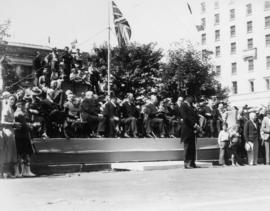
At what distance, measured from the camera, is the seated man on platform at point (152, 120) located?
18089 mm

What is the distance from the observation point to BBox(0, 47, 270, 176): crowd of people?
1260 cm

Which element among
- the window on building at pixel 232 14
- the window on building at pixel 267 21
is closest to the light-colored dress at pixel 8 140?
the window on building at pixel 267 21

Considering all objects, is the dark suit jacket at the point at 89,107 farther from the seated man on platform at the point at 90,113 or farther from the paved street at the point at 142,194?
the paved street at the point at 142,194

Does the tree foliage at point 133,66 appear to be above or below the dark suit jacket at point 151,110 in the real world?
above

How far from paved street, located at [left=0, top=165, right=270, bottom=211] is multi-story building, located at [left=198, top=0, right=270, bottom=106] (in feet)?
168

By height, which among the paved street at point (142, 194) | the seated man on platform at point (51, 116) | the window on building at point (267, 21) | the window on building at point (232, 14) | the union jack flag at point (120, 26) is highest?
the window on building at point (232, 14)

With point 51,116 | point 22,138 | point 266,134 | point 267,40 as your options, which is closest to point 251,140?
point 266,134

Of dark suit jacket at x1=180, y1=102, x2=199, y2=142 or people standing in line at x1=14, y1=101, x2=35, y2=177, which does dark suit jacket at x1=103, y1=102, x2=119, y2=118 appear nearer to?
dark suit jacket at x1=180, y1=102, x2=199, y2=142

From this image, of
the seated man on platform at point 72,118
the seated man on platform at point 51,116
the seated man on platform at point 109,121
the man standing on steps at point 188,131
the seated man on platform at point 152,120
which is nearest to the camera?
the man standing on steps at point 188,131

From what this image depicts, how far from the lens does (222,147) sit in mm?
17172

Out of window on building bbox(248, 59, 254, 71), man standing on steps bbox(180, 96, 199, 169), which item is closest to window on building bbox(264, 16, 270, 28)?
window on building bbox(248, 59, 254, 71)

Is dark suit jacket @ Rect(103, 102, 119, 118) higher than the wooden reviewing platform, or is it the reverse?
dark suit jacket @ Rect(103, 102, 119, 118)

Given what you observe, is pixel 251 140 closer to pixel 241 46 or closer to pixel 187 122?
pixel 187 122

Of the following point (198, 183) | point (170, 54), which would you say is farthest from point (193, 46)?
point (198, 183)
